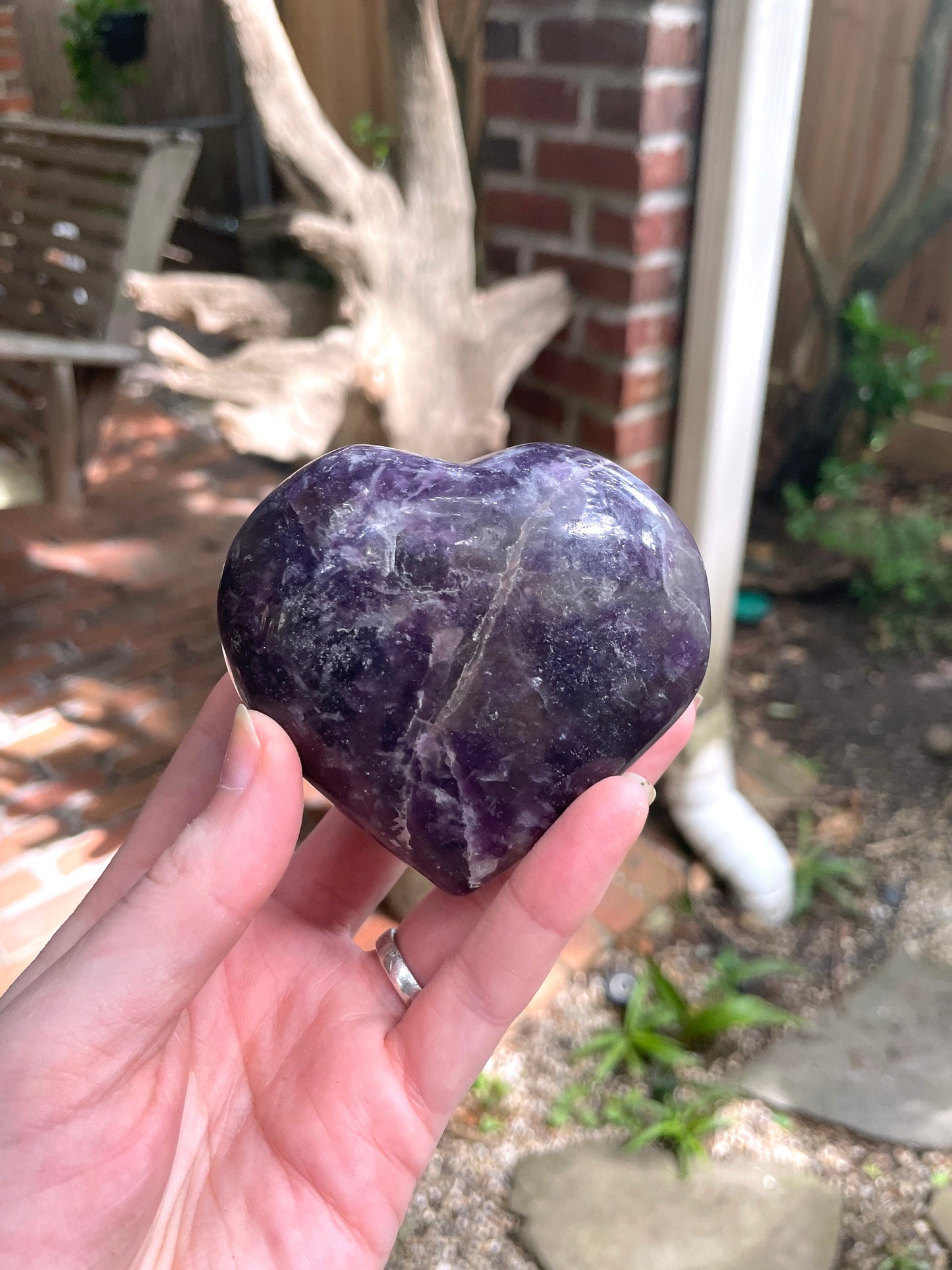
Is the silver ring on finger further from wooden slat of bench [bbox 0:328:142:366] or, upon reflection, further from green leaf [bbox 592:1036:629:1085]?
wooden slat of bench [bbox 0:328:142:366]

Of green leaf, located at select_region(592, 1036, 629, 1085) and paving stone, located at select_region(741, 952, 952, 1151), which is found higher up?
green leaf, located at select_region(592, 1036, 629, 1085)

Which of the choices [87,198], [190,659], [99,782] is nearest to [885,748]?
[190,659]

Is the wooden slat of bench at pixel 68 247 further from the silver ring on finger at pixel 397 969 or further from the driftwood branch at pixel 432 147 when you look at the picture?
the silver ring on finger at pixel 397 969

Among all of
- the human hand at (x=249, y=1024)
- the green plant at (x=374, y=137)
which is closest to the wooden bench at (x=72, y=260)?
the green plant at (x=374, y=137)

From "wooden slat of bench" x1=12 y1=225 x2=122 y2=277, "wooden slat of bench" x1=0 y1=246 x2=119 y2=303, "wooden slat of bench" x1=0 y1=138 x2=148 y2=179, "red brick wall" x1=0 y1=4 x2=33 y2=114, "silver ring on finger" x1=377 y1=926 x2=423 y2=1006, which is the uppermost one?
"red brick wall" x1=0 y1=4 x2=33 y2=114

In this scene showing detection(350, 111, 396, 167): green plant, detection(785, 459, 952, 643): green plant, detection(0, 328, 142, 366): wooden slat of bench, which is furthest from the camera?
detection(785, 459, 952, 643): green plant

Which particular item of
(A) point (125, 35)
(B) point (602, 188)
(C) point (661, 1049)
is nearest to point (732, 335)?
(B) point (602, 188)

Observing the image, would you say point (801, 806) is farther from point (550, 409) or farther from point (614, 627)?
point (614, 627)

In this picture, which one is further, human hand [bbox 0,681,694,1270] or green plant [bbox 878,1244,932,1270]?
green plant [bbox 878,1244,932,1270]

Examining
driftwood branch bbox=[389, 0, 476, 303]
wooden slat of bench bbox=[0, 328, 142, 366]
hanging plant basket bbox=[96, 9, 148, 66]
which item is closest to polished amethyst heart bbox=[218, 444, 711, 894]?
driftwood branch bbox=[389, 0, 476, 303]
